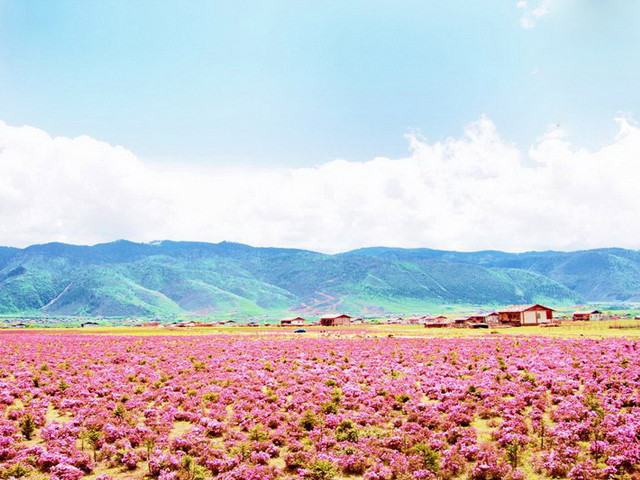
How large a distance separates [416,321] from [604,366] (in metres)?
149

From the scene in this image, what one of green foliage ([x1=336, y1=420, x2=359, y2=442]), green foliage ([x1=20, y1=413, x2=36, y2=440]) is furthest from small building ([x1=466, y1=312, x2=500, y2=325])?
green foliage ([x1=20, y1=413, x2=36, y2=440])

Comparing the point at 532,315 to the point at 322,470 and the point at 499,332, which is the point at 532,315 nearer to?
the point at 499,332

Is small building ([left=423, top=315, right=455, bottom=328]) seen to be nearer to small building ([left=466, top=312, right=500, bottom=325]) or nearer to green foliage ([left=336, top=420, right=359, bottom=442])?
small building ([left=466, top=312, right=500, bottom=325])

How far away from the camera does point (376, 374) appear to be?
28.9 metres

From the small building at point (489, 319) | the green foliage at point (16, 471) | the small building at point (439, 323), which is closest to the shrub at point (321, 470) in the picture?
the green foliage at point (16, 471)

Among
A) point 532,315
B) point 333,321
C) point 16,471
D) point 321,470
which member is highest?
point 16,471

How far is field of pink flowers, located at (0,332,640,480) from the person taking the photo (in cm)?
1439

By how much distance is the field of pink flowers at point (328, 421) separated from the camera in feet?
47.2

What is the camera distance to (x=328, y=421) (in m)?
18.8

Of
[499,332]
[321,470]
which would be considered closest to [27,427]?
[321,470]

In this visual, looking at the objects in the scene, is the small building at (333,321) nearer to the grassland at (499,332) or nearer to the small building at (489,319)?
the small building at (489,319)

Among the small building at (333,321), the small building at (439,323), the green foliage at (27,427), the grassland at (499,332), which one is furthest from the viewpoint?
the small building at (333,321)

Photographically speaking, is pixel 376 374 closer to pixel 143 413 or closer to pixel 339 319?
pixel 143 413

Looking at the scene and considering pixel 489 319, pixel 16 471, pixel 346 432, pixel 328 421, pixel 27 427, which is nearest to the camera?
pixel 16 471
